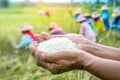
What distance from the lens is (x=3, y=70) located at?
2.90 m

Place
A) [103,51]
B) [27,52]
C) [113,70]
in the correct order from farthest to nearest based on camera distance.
Result: 1. [27,52]
2. [103,51]
3. [113,70]

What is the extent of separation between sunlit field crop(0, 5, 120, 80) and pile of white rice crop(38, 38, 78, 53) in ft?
1.63

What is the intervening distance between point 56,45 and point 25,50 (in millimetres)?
1943

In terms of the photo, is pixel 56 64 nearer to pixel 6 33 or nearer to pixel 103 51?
pixel 103 51

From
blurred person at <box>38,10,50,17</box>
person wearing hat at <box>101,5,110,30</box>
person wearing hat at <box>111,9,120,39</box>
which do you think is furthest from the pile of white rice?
blurred person at <box>38,10,50,17</box>

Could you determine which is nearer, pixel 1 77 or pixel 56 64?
pixel 56 64

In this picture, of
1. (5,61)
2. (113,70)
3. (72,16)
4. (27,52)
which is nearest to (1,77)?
(5,61)

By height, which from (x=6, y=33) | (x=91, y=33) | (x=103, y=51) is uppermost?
(x=103, y=51)

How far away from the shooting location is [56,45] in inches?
62.5

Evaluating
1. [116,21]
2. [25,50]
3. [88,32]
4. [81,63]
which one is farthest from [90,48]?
[116,21]

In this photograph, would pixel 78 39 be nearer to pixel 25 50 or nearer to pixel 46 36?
pixel 46 36

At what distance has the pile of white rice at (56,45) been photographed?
1549mm

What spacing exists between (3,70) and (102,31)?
4.76ft

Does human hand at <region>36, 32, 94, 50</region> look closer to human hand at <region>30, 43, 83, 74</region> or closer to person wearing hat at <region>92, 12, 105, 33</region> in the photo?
human hand at <region>30, 43, 83, 74</region>
